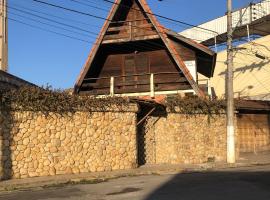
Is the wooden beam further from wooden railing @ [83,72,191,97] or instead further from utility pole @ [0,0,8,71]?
utility pole @ [0,0,8,71]

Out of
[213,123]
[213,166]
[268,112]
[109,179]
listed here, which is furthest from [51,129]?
[268,112]

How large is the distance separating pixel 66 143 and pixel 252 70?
23.3 metres

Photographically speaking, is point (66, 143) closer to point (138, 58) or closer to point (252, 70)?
point (138, 58)

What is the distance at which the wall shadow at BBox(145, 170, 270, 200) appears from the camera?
11000mm

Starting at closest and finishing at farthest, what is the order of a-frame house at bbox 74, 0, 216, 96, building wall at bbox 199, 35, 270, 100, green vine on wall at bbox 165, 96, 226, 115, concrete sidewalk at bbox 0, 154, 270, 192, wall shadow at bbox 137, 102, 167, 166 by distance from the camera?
1. concrete sidewalk at bbox 0, 154, 270, 192
2. wall shadow at bbox 137, 102, 167, 166
3. green vine on wall at bbox 165, 96, 226, 115
4. a-frame house at bbox 74, 0, 216, 96
5. building wall at bbox 199, 35, 270, 100

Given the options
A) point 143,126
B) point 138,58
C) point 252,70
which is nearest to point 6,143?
point 143,126

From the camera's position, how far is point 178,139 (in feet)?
72.4

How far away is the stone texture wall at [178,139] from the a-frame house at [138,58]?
2.67m

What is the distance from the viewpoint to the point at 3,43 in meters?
25.3

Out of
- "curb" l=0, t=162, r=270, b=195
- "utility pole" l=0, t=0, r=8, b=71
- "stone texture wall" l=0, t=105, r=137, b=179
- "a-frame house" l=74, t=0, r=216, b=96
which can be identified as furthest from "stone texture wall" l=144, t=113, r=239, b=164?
"utility pole" l=0, t=0, r=8, b=71

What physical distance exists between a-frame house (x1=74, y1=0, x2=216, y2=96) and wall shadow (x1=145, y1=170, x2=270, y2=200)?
10603 mm

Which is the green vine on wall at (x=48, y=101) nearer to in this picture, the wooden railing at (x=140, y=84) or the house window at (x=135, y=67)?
the wooden railing at (x=140, y=84)

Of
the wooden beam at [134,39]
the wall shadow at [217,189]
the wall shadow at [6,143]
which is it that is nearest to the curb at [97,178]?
the wall shadow at [6,143]

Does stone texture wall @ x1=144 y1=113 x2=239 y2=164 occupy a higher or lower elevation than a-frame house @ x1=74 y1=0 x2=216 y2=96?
lower
